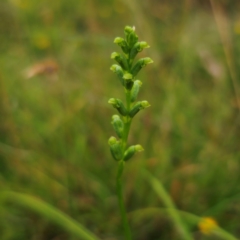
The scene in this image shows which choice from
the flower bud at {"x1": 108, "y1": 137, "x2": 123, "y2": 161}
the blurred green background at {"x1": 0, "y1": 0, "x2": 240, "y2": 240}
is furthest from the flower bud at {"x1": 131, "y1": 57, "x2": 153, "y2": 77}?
the blurred green background at {"x1": 0, "y1": 0, "x2": 240, "y2": 240}

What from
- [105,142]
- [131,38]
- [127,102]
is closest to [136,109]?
[127,102]

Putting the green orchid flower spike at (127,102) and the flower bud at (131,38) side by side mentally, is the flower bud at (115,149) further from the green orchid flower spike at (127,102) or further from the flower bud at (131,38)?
the flower bud at (131,38)

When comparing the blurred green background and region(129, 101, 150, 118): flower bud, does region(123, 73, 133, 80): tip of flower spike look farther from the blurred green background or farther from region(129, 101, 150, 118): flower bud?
the blurred green background

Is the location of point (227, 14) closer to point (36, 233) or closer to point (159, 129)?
point (159, 129)

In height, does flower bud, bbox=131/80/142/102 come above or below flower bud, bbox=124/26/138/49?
below

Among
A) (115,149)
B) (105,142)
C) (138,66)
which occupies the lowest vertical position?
(115,149)

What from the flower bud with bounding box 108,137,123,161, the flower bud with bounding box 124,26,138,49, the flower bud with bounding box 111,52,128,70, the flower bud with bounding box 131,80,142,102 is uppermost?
the flower bud with bounding box 124,26,138,49

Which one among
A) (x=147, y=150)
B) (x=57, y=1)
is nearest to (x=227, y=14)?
(x=57, y=1)

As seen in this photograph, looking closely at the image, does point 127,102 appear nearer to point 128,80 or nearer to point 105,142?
point 128,80

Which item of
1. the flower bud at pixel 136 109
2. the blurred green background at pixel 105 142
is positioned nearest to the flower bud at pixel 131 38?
the flower bud at pixel 136 109

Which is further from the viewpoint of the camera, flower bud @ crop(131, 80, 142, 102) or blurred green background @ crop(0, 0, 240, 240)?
blurred green background @ crop(0, 0, 240, 240)
